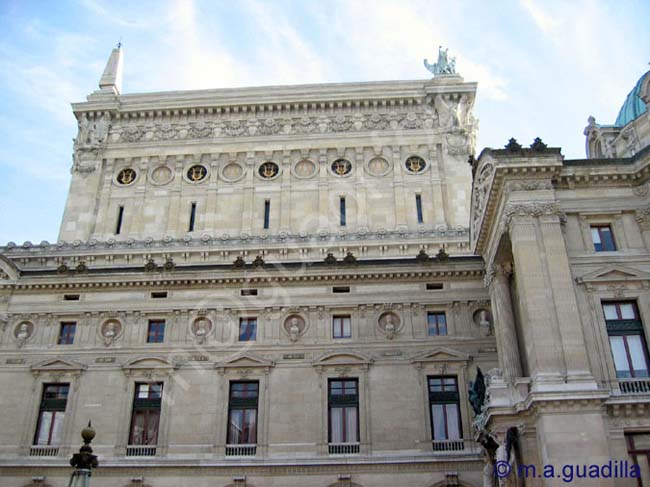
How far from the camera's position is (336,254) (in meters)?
46.3

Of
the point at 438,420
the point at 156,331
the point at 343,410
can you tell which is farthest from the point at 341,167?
the point at 438,420

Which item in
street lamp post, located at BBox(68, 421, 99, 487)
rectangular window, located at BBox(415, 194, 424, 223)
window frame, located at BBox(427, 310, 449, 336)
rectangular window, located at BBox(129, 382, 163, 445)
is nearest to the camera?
street lamp post, located at BBox(68, 421, 99, 487)

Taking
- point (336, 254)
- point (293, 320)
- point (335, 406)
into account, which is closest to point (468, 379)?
point (335, 406)

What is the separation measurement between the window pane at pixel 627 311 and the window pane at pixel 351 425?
1455cm

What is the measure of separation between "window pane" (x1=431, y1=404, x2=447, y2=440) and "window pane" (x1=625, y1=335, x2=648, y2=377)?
11285 millimetres

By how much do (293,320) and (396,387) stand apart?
271 inches

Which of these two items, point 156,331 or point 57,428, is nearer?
point 57,428

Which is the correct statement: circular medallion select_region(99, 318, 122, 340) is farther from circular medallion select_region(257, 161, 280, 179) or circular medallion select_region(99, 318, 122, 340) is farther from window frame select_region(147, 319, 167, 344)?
circular medallion select_region(257, 161, 280, 179)

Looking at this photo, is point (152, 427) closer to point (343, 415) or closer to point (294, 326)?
point (294, 326)

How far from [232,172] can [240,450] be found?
81.7ft

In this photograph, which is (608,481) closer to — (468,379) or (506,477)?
(506,477)

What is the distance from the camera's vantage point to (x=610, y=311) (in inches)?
1132

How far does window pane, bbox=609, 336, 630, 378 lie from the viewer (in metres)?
27.3
